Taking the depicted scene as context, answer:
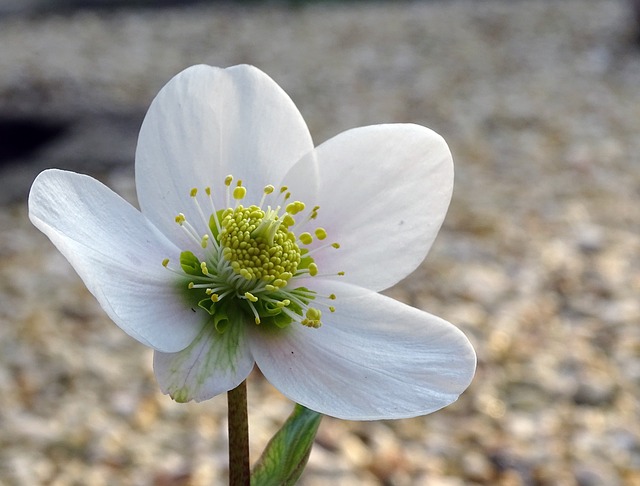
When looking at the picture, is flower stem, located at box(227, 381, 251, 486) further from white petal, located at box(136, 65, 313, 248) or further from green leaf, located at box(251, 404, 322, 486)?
white petal, located at box(136, 65, 313, 248)

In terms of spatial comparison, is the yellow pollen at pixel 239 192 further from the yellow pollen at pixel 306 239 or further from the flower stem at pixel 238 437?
the flower stem at pixel 238 437

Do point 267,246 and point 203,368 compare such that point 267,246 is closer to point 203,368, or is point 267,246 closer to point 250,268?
point 250,268

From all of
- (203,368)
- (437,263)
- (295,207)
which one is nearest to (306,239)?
(295,207)

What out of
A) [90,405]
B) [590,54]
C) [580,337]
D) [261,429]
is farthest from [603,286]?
[590,54]

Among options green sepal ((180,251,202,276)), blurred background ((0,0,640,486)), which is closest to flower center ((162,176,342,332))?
green sepal ((180,251,202,276))

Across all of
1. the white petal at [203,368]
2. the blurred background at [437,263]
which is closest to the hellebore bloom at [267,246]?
the white petal at [203,368]
